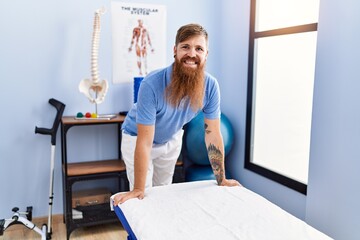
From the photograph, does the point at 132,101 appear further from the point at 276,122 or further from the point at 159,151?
the point at 276,122

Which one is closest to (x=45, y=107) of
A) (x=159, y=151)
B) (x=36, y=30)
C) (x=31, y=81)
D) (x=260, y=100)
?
(x=31, y=81)

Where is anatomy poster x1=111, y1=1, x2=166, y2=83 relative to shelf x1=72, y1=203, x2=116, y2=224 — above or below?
above

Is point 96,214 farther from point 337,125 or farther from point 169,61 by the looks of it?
point 337,125

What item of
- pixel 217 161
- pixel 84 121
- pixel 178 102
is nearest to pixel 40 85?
pixel 84 121

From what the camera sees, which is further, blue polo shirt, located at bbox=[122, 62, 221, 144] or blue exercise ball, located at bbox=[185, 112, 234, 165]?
blue exercise ball, located at bbox=[185, 112, 234, 165]

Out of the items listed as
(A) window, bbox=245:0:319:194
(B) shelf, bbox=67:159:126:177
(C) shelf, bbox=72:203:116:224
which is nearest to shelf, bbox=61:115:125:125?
(B) shelf, bbox=67:159:126:177

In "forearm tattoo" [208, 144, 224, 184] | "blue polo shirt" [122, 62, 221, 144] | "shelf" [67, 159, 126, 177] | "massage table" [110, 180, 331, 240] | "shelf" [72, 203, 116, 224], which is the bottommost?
"shelf" [72, 203, 116, 224]

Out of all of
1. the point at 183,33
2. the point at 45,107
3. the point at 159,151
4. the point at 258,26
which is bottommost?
the point at 159,151

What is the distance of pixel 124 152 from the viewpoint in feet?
6.97

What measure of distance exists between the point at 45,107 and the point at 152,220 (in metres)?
1.59

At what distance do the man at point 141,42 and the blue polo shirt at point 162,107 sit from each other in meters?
0.90

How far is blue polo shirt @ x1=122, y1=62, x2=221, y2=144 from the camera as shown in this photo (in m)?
1.65

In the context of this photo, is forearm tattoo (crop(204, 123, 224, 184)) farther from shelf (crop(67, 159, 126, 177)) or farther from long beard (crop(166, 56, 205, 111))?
shelf (crop(67, 159, 126, 177))

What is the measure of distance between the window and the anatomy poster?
74 cm
